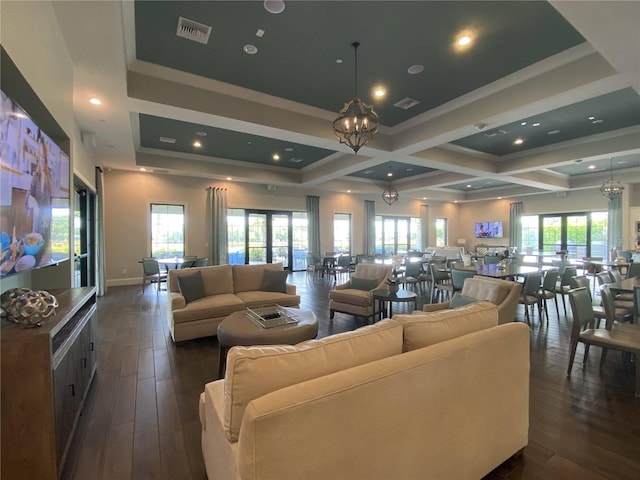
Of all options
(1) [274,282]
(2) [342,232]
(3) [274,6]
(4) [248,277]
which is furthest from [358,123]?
(2) [342,232]

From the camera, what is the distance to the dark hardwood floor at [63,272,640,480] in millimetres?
1867

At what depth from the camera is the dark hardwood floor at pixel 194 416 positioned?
A: 187cm

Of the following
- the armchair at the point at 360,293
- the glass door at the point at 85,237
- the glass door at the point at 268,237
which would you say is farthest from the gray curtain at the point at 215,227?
the armchair at the point at 360,293

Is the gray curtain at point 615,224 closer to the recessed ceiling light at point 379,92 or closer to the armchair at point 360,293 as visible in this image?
the armchair at point 360,293

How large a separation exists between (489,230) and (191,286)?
14015 mm

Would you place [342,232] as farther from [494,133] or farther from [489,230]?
[489,230]

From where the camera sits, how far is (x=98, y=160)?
6.93 m

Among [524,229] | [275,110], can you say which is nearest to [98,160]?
[275,110]

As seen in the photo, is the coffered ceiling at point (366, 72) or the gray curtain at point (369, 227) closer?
the coffered ceiling at point (366, 72)

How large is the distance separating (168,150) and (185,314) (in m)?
5.52

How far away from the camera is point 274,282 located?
4871mm

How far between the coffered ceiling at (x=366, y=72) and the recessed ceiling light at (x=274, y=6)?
0.07 feet

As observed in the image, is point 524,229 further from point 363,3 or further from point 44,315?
point 44,315

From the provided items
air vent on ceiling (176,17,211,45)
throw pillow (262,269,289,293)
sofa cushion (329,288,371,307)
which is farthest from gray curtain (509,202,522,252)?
air vent on ceiling (176,17,211,45)
